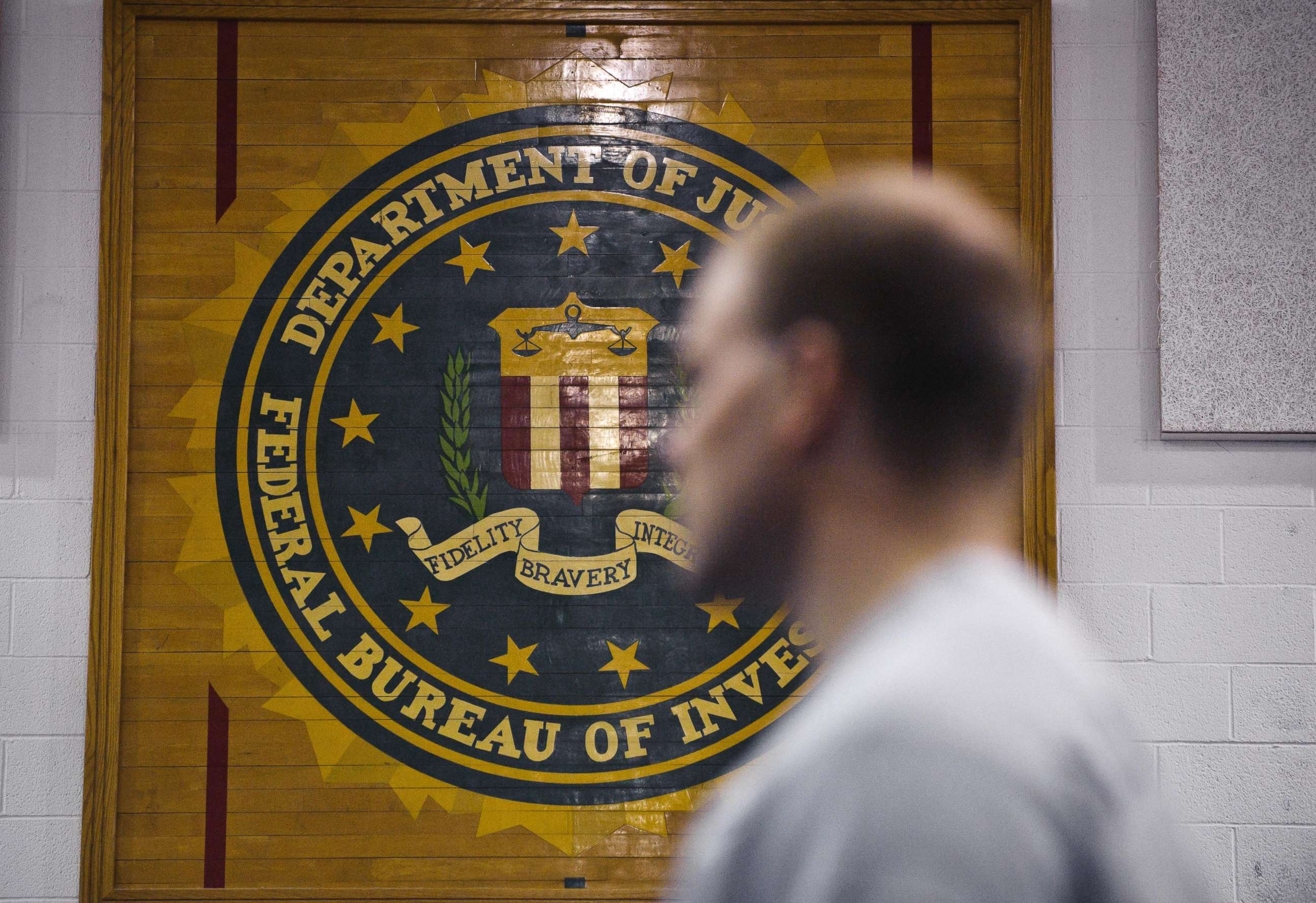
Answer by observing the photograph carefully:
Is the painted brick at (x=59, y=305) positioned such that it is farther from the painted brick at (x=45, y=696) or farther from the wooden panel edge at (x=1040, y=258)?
the wooden panel edge at (x=1040, y=258)

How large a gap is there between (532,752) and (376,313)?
1.02 meters

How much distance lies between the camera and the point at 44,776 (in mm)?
2029

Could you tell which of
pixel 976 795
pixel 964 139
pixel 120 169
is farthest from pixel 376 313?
pixel 976 795

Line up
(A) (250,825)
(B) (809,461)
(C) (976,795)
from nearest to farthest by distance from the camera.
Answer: (C) (976,795) < (B) (809,461) < (A) (250,825)

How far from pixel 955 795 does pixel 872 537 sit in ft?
0.57

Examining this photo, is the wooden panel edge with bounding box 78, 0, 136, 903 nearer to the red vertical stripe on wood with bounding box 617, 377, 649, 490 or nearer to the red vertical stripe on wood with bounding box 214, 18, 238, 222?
Answer: the red vertical stripe on wood with bounding box 214, 18, 238, 222

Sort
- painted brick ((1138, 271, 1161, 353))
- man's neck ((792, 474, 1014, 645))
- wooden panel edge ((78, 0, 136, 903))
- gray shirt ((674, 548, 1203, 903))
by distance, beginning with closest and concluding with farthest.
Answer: gray shirt ((674, 548, 1203, 903)), man's neck ((792, 474, 1014, 645)), wooden panel edge ((78, 0, 136, 903)), painted brick ((1138, 271, 1161, 353))

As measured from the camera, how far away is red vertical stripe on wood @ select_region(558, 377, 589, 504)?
207 centimetres

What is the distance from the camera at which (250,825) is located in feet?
6.60

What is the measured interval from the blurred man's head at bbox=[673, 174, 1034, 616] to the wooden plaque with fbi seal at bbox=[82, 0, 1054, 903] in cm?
146

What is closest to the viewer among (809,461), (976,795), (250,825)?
(976,795)

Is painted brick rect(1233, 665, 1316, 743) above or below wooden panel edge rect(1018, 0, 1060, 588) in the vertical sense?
below

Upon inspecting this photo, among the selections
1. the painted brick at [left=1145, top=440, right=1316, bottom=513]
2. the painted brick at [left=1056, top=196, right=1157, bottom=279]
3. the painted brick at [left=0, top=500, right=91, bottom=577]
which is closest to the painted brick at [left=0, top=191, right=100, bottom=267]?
the painted brick at [left=0, top=500, right=91, bottom=577]

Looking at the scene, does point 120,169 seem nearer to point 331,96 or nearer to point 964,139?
point 331,96
